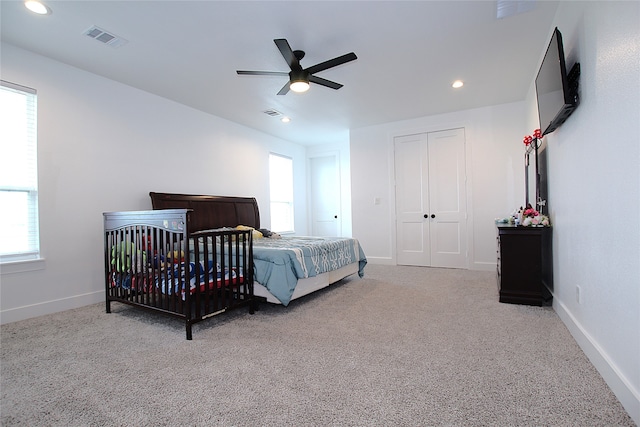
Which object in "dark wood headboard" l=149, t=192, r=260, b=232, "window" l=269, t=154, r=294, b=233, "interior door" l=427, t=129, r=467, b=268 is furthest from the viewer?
"window" l=269, t=154, r=294, b=233

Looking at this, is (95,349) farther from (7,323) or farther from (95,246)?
(95,246)

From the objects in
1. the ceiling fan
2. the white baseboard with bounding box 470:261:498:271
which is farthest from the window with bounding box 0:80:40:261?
the white baseboard with bounding box 470:261:498:271

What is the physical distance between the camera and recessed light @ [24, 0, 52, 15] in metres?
2.33

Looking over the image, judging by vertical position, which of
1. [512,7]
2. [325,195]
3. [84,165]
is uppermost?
[512,7]

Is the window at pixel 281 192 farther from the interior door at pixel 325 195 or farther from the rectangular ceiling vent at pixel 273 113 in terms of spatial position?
the rectangular ceiling vent at pixel 273 113

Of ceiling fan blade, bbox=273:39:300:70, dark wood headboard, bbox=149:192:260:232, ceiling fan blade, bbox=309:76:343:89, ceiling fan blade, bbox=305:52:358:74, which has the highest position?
ceiling fan blade, bbox=273:39:300:70

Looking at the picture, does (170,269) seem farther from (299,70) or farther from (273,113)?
(273,113)

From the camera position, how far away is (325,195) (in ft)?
23.5

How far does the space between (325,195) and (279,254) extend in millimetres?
4275

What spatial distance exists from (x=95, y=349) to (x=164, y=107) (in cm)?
326

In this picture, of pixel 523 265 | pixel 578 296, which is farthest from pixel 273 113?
pixel 578 296

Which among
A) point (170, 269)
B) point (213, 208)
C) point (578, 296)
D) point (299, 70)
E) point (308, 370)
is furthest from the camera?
point (213, 208)

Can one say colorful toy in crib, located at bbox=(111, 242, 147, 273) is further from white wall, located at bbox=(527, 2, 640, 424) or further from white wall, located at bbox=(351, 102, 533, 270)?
white wall, located at bbox=(351, 102, 533, 270)

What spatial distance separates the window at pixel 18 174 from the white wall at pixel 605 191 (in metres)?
4.60
